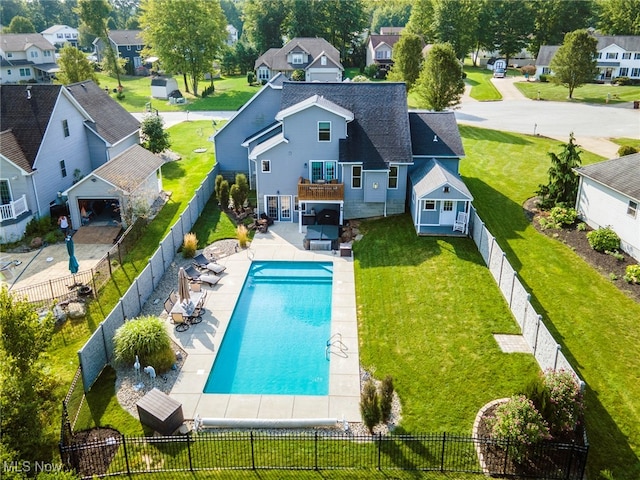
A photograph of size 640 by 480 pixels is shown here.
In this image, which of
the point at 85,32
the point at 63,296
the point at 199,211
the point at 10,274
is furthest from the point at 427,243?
the point at 85,32

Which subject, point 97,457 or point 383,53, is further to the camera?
point 383,53

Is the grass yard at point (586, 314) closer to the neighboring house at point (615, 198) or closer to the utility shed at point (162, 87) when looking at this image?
the neighboring house at point (615, 198)

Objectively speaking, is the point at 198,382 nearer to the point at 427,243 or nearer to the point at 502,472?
the point at 502,472

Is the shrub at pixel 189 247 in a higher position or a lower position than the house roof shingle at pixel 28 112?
lower

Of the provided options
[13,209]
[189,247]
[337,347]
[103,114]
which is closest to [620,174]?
[337,347]

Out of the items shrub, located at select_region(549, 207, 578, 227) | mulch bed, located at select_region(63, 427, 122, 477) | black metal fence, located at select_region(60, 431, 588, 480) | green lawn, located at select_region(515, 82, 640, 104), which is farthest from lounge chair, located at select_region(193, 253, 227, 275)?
green lawn, located at select_region(515, 82, 640, 104)

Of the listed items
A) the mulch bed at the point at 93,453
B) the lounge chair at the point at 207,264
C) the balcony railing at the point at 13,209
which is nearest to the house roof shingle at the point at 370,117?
the lounge chair at the point at 207,264
